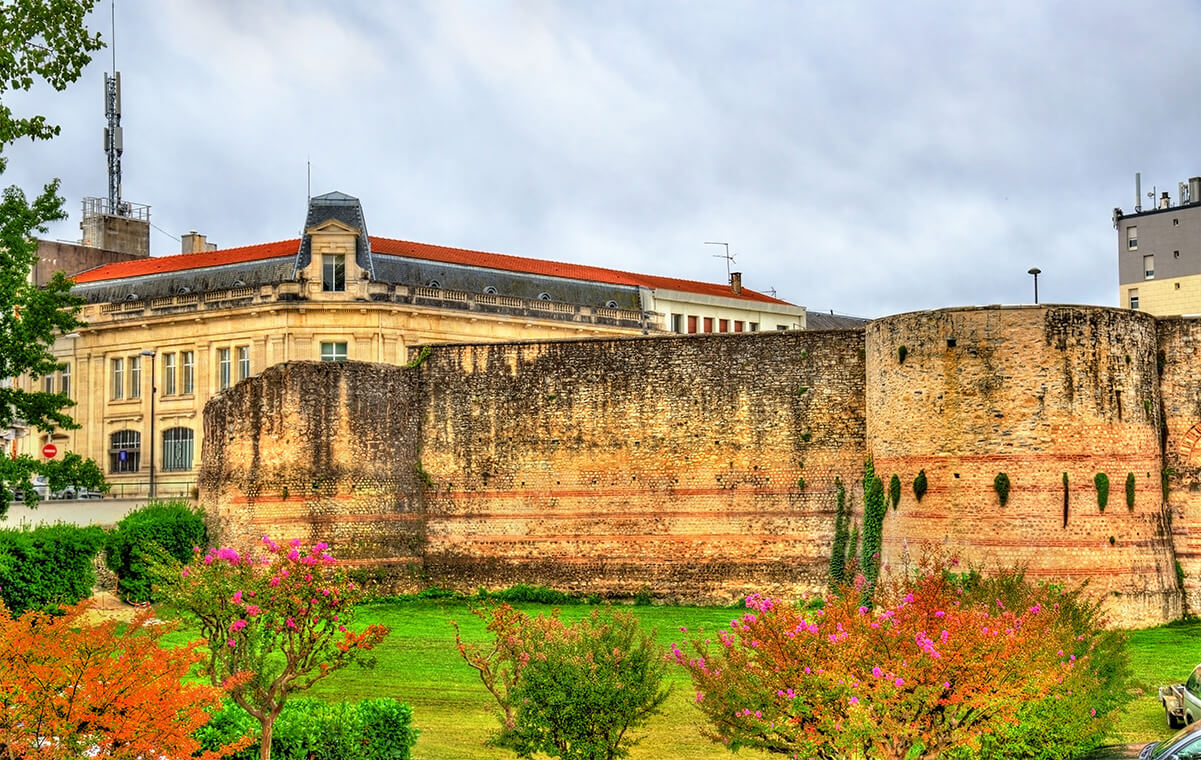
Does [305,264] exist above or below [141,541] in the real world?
above

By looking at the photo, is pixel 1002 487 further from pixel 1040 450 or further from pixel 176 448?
pixel 176 448

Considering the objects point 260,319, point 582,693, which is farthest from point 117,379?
point 582,693

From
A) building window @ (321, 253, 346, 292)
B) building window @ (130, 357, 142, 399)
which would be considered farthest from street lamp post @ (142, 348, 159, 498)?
building window @ (321, 253, 346, 292)

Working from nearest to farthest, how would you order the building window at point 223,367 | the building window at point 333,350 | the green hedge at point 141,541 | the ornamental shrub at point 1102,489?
the ornamental shrub at point 1102,489
the green hedge at point 141,541
the building window at point 333,350
the building window at point 223,367

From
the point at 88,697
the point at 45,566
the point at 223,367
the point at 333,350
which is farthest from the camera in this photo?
the point at 223,367

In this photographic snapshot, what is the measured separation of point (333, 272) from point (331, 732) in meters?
40.1

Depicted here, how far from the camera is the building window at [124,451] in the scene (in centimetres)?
6153

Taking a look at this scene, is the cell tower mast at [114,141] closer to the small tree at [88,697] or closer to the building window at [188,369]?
the building window at [188,369]

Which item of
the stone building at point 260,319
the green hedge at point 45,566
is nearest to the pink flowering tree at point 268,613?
the green hedge at point 45,566

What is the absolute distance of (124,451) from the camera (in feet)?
203

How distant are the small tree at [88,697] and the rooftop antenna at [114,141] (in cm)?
6673

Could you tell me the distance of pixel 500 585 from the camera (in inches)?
1548

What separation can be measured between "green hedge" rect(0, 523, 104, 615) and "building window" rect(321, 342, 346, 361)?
1856 centimetres

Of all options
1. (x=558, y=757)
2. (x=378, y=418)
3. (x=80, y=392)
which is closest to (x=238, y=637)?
(x=558, y=757)
